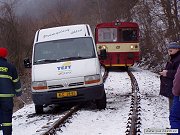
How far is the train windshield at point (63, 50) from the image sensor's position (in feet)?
37.8

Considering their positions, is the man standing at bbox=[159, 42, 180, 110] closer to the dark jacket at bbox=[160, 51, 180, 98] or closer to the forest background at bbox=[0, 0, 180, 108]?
the dark jacket at bbox=[160, 51, 180, 98]

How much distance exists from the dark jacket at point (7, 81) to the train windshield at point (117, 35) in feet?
54.5

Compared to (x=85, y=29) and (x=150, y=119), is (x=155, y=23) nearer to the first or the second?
(x=85, y=29)

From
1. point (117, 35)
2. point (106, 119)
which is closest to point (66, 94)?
point (106, 119)

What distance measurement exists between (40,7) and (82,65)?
7483 cm

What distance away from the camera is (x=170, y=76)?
743 centimetres

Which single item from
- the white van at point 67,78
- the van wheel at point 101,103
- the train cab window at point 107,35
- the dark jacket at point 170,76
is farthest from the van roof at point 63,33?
the train cab window at point 107,35

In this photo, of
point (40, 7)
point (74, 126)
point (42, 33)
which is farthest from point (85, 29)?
point (40, 7)

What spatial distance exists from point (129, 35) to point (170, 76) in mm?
17262

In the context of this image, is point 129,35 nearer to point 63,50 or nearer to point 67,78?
point 63,50

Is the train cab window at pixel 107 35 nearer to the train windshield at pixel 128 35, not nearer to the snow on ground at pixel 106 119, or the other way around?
the train windshield at pixel 128 35

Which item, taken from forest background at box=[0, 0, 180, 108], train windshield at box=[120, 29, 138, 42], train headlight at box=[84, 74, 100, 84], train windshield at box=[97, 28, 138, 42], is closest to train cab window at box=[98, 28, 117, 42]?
train windshield at box=[97, 28, 138, 42]

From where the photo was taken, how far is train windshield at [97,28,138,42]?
80.2ft

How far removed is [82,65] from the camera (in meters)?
11.1
